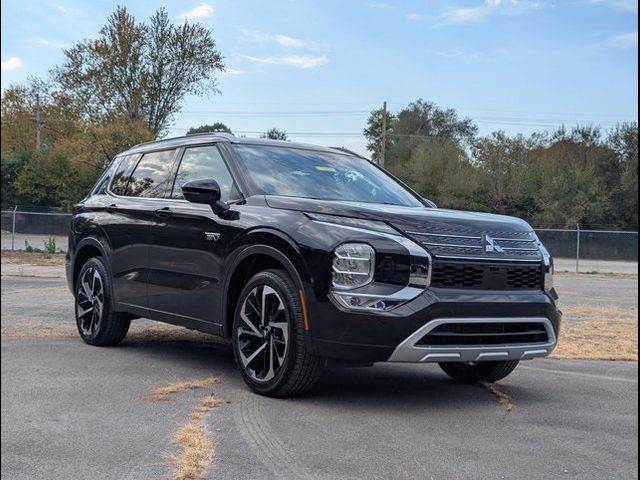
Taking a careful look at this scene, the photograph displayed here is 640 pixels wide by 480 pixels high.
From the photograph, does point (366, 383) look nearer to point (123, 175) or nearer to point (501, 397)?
point (501, 397)

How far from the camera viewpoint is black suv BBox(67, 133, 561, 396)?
4523 mm

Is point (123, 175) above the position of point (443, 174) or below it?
below

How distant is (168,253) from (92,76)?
27.7 meters

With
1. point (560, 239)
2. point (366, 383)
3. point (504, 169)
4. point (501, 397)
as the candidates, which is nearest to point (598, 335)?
point (501, 397)

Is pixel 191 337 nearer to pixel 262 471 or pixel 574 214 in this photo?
pixel 262 471

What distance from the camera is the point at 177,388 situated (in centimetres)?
524

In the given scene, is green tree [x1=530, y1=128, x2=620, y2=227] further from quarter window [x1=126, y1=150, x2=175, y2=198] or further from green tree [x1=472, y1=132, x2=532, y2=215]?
quarter window [x1=126, y1=150, x2=175, y2=198]

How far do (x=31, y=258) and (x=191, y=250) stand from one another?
18.2 m

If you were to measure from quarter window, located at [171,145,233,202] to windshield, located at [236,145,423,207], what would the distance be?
7.9 inches

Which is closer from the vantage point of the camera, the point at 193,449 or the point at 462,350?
the point at 193,449

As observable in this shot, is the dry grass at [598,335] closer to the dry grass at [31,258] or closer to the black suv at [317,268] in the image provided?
the black suv at [317,268]

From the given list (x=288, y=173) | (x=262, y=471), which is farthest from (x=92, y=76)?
(x=262, y=471)

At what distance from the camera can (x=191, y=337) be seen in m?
7.86

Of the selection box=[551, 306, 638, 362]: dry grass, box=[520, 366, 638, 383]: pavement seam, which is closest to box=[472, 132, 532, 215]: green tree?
box=[551, 306, 638, 362]: dry grass
